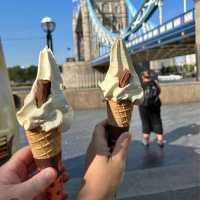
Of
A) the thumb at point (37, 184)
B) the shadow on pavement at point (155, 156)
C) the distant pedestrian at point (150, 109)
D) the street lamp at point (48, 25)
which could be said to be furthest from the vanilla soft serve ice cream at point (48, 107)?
the street lamp at point (48, 25)

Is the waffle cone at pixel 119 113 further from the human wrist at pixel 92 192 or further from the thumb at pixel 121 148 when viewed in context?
the human wrist at pixel 92 192

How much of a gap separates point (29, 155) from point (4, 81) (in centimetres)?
56

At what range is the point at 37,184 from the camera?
100 centimetres

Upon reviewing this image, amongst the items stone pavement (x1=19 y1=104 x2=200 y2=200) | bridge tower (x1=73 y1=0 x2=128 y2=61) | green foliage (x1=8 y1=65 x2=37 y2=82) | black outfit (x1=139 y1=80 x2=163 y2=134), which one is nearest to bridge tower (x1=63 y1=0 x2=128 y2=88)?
bridge tower (x1=73 y1=0 x2=128 y2=61)

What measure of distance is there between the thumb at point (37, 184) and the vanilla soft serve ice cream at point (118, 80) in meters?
0.37

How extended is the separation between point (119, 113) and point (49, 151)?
0.30 m

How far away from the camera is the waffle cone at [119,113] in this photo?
4.16 ft

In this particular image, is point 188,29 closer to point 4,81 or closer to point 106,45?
point 4,81

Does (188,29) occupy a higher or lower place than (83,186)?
higher

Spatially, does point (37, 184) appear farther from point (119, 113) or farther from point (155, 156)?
point (155, 156)

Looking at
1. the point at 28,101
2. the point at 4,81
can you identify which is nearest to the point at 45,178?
the point at 28,101

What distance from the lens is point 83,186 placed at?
1.18 m

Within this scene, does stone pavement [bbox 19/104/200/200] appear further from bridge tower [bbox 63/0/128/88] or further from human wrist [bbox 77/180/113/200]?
bridge tower [bbox 63/0/128/88]

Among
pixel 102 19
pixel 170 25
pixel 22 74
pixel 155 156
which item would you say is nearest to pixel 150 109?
pixel 155 156
